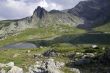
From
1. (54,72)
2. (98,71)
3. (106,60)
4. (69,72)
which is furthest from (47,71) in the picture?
(106,60)

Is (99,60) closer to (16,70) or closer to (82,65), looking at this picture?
(82,65)

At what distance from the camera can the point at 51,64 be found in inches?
2099

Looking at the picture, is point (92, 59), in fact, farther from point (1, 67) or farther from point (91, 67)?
point (1, 67)

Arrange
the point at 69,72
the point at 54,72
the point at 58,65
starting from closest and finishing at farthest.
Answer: the point at 54,72
the point at 69,72
the point at 58,65

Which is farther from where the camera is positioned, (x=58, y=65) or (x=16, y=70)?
(x=58, y=65)

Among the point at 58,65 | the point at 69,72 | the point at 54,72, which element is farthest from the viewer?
the point at 58,65

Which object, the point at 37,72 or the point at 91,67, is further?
the point at 91,67

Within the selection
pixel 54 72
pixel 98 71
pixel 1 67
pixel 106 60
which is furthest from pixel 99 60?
pixel 1 67

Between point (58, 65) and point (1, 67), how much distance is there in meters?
10.4

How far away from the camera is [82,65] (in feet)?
189

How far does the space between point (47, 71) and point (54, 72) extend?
3.74 feet

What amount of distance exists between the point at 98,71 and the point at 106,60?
693 centimetres

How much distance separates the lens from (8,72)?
4919 centimetres

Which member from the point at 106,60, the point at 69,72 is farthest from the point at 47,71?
the point at 106,60
